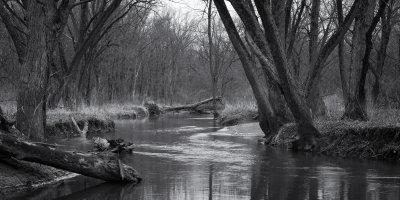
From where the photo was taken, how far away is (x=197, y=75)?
6619cm

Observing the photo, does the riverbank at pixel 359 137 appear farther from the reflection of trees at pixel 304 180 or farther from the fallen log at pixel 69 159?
the fallen log at pixel 69 159

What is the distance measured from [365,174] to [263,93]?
698 centimetres

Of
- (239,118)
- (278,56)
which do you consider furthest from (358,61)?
(239,118)

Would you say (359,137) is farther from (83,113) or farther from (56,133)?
(83,113)

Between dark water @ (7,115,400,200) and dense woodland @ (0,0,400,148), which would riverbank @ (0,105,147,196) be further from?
dense woodland @ (0,0,400,148)

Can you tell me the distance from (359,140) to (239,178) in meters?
4.63

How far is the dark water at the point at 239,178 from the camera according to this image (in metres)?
7.97

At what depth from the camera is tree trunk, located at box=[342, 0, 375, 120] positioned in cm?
1470

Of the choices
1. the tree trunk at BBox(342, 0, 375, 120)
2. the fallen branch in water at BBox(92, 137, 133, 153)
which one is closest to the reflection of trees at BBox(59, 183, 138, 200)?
the fallen branch in water at BBox(92, 137, 133, 153)

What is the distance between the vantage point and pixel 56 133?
57.5 feet

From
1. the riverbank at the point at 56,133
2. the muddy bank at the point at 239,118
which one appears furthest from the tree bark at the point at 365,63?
the muddy bank at the point at 239,118

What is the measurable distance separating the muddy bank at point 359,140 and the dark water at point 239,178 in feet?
1.95

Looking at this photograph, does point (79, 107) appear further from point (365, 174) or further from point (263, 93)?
point (365, 174)

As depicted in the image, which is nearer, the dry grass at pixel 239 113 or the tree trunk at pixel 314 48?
the tree trunk at pixel 314 48
